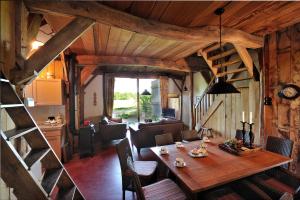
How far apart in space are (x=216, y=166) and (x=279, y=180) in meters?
0.95

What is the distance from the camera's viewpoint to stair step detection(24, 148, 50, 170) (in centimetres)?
134

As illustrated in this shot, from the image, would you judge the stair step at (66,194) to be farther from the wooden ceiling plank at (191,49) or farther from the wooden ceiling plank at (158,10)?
the wooden ceiling plank at (191,49)

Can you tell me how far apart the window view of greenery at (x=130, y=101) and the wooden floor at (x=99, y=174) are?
9.57 feet

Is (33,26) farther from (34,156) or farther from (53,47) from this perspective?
(34,156)

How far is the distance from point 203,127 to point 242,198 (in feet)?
13.0

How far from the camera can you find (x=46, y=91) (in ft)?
13.0

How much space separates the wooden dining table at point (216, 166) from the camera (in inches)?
64.2

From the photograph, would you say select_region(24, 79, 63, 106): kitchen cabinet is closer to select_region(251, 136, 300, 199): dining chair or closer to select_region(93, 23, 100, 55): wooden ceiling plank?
select_region(93, 23, 100, 55): wooden ceiling plank

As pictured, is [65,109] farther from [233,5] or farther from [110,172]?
[233,5]

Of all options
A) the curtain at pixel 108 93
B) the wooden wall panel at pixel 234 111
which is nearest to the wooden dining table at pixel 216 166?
the wooden wall panel at pixel 234 111

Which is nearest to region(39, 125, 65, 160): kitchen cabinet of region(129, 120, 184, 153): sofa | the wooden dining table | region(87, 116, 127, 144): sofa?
region(87, 116, 127, 144): sofa

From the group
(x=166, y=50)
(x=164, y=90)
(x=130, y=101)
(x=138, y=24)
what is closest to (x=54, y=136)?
(x=138, y=24)

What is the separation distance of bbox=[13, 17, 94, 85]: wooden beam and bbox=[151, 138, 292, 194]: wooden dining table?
1.95 metres

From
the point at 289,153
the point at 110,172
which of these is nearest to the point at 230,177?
the point at 289,153
